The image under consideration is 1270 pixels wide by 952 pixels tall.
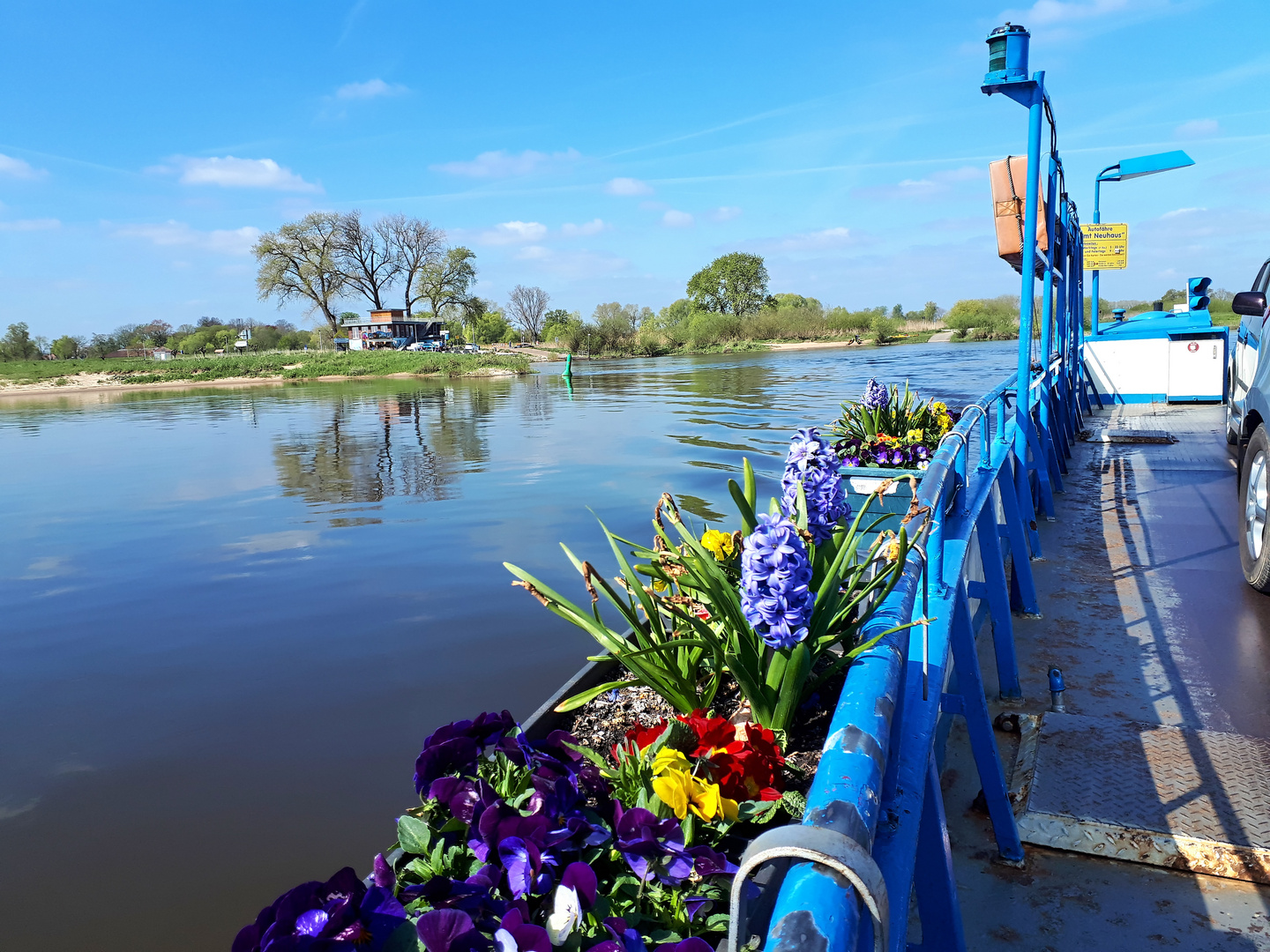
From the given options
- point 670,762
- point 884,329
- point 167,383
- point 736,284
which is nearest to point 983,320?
point 884,329

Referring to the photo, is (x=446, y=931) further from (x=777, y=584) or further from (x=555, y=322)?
(x=555, y=322)

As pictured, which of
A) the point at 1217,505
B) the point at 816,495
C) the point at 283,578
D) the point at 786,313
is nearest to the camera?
the point at 816,495

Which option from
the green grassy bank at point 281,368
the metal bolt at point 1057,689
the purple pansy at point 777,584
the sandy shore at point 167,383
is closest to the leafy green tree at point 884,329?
the green grassy bank at point 281,368

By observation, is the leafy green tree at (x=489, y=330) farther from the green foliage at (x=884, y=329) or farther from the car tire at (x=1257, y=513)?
the car tire at (x=1257, y=513)

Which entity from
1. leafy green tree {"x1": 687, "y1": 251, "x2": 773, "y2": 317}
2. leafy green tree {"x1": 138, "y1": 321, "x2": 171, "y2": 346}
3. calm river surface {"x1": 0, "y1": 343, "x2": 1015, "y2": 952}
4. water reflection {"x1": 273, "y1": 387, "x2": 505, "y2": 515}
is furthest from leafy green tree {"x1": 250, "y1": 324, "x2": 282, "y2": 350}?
calm river surface {"x1": 0, "y1": 343, "x2": 1015, "y2": 952}

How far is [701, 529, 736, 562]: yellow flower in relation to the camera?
261 cm

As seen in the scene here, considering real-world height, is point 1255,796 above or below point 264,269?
below

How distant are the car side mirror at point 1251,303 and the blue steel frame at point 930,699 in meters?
1.19

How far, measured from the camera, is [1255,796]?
2.62 meters

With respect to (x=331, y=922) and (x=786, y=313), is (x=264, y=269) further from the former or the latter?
(x=331, y=922)

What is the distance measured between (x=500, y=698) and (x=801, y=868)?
380 cm

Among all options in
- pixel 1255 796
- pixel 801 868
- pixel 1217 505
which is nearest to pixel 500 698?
pixel 1255 796

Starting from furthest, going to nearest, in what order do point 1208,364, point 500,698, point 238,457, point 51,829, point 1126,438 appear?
1. point 238,457
2. point 1208,364
3. point 1126,438
4. point 500,698
5. point 51,829

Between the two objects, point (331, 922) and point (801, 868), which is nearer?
point (801, 868)
